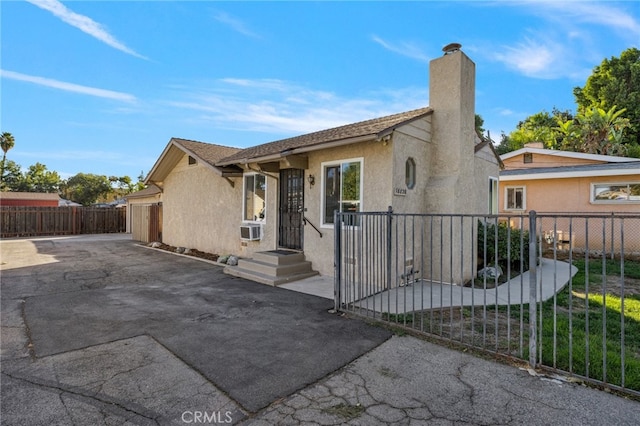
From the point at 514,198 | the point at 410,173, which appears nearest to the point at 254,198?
the point at 410,173

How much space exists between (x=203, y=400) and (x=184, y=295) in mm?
4049

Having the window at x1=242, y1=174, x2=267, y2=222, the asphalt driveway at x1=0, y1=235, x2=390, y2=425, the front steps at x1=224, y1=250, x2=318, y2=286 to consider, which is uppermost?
the window at x1=242, y1=174, x2=267, y2=222

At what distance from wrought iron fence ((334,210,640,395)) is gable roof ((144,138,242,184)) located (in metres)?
5.95

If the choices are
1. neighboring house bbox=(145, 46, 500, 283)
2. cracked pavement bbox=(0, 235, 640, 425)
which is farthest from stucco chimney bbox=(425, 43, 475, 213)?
cracked pavement bbox=(0, 235, 640, 425)

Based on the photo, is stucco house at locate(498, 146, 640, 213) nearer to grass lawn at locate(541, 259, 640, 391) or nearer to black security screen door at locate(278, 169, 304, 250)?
grass lawn at locate(541, 259, 640, 391)

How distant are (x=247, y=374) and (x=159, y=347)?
1417mm

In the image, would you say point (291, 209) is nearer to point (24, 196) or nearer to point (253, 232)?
point (253, 232)

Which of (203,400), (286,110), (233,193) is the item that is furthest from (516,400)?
(286,110)

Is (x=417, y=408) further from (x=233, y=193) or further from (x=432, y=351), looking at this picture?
(x=233, y=193)

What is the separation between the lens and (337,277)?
5199 mm

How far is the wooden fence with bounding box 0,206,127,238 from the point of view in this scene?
730 inches

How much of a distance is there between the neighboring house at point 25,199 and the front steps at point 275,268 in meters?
A: 36.9

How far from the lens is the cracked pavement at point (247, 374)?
255 cm

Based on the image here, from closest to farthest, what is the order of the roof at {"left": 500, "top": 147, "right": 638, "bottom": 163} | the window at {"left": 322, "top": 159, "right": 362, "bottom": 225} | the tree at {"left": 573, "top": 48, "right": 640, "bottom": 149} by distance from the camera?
the window at {"left": 322, "top": 159, "right": 362, "bottom": 225} → the roof at {"left": 500, "top": 147, "right": 638, "bottom": 163} → the tree at {"left": 573, "top": 48, "right": 640, "bottom": 149}
